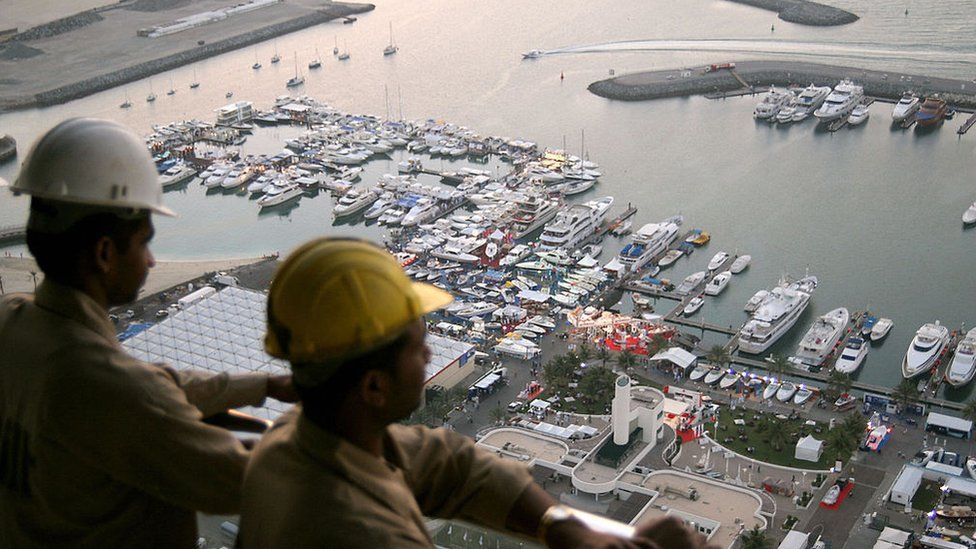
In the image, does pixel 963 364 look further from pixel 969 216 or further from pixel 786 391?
pixel 969 216

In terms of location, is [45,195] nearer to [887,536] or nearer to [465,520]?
[465,520]

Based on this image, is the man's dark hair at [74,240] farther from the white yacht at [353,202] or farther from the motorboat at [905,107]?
the motorboat at [905,107]

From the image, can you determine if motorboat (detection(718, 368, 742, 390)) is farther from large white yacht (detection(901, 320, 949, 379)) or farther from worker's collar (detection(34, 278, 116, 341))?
worker's collar (detection(34, 278, 116, 341))

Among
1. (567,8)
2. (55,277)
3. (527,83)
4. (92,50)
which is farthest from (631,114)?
(55,277)

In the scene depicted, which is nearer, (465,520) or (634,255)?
(465,520)

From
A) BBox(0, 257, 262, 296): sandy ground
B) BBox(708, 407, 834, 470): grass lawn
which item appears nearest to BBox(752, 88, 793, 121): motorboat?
BBox(0, 257, 262, 296): sandy ground

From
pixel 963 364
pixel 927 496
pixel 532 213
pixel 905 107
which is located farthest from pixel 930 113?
pixel 927 496
